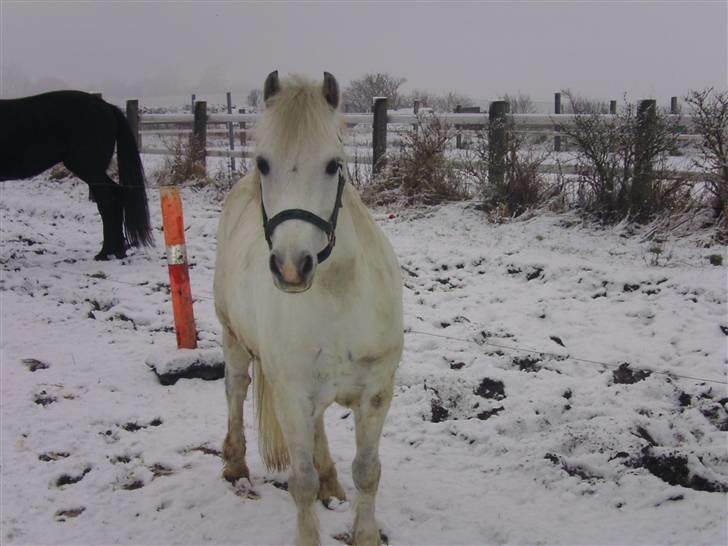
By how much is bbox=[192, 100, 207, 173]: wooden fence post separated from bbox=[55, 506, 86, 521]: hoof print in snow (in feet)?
30.7

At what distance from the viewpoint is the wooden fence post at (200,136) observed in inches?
464

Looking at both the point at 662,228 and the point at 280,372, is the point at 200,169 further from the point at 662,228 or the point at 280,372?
the point at 280,372

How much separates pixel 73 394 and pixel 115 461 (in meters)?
0.94

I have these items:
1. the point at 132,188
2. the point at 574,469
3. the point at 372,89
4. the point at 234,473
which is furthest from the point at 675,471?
the point at 372,89

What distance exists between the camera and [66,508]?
9.71ft

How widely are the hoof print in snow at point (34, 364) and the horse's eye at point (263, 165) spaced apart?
3213 mm

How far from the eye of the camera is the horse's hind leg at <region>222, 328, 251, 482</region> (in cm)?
325

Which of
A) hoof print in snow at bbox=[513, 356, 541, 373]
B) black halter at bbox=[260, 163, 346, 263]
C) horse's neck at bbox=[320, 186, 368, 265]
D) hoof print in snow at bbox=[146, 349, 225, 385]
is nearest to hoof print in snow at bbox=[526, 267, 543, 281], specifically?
hoof print in snow at bbox=[513, 356, 541, 373]

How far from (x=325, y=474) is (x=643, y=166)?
215 inches

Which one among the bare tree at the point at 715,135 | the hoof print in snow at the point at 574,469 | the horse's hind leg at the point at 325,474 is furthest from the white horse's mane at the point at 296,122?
the bare tree at the point at 715,135

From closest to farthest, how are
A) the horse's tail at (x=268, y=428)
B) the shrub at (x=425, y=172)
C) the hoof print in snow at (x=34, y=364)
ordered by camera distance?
the horse's tail at (x=268, y=428) < the hoof print in snow at (x=34, y=364) < the shrub at (x=425, y=172)

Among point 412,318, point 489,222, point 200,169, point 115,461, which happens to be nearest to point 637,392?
point 412,318

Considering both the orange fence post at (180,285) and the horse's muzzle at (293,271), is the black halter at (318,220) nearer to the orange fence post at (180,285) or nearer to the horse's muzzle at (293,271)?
the horse's muzzle at (293,271)

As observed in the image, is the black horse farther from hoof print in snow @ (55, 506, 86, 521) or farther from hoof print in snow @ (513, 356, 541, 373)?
hoof print in snow @ (513, 356, 541, 373)
